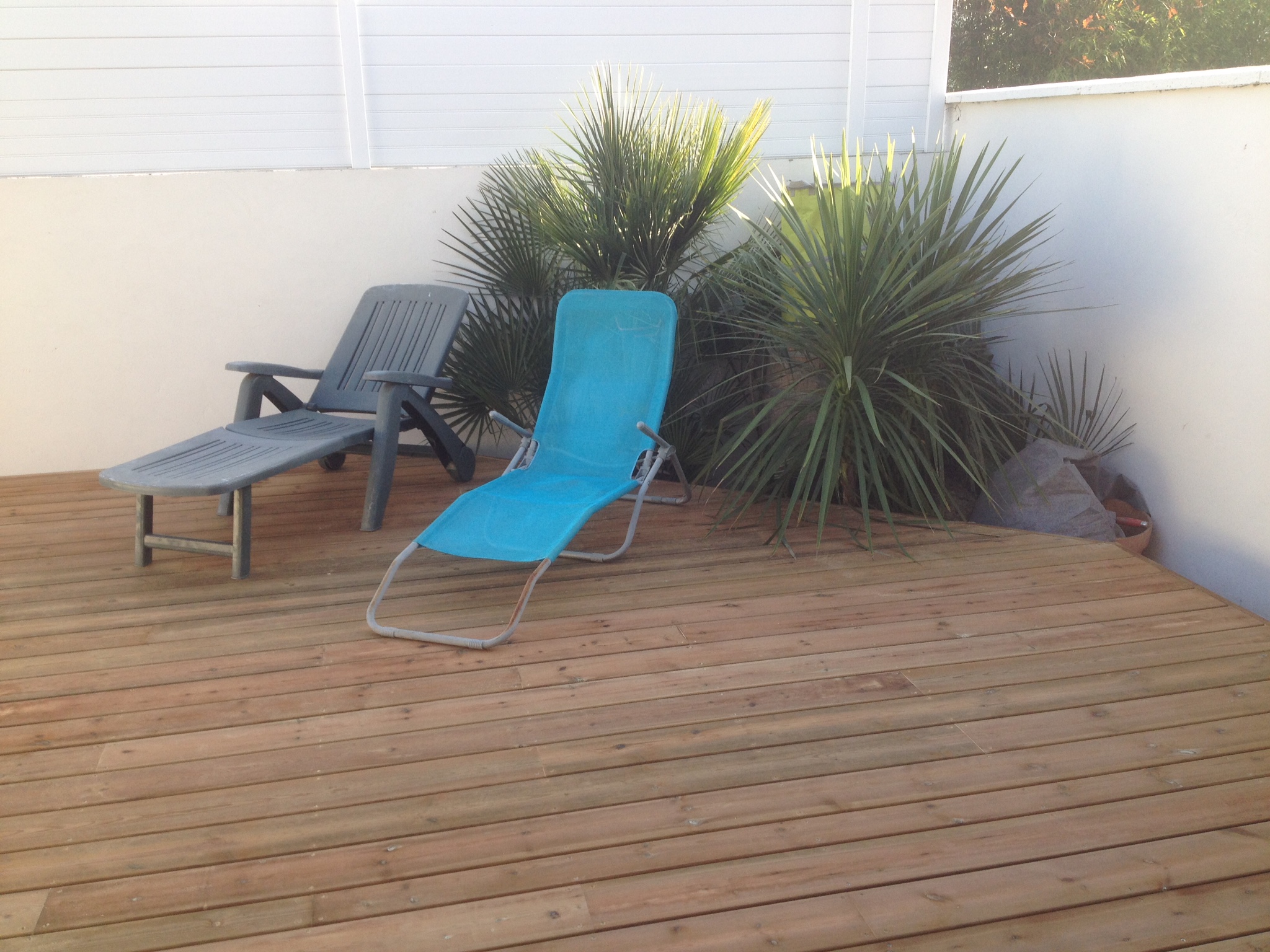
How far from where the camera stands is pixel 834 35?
17.8 feet

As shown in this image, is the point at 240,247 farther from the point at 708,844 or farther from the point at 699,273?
the point at 708,844

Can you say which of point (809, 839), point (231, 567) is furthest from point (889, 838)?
point (231, 567)

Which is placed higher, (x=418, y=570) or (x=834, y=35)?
(x=834, y=35)

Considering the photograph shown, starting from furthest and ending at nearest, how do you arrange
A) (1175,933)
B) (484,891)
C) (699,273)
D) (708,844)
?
(699,273) < (708,844) < (484,891) < (1175,933)

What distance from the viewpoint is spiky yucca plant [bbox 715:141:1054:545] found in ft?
12.0

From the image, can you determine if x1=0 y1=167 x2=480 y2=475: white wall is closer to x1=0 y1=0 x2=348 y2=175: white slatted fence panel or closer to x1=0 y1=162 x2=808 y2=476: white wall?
x1=0 y1=162 x2=808 y2=476: white wall

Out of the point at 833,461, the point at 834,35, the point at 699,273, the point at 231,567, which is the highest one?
the point at 834,35

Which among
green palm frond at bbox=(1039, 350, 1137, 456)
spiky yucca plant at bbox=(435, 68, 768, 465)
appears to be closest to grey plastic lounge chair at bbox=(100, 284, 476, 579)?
spiky yucca plant at bbox=(435, 68, 768, 465)

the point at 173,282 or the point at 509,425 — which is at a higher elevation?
the point at 173,282

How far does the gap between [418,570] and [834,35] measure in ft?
12.5

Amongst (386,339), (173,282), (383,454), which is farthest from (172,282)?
(383,454)

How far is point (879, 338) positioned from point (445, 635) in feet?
6.48

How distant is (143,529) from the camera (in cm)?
370

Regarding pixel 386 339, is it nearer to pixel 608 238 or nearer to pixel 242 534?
pixel 608 238
